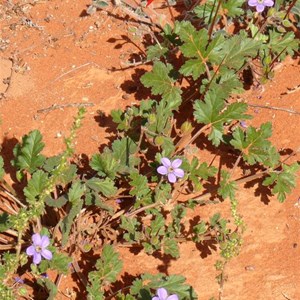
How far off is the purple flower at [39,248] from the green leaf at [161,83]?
49.9 inches

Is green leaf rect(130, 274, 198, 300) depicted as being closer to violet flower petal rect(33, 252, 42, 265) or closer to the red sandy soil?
the red sandy soil

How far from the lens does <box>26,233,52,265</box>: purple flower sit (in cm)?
316

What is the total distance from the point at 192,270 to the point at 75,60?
1728mm

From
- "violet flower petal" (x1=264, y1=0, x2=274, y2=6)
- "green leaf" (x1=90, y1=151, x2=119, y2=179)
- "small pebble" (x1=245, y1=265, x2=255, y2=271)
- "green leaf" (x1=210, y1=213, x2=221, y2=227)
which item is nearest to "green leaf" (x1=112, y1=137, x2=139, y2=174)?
"green leaf" (x1=90, y1=151, x2=119, y2=179)

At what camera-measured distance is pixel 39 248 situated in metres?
3.19

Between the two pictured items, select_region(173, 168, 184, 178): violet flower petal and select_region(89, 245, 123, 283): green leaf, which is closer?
select_region(89, 245, 123, 283): green leaf

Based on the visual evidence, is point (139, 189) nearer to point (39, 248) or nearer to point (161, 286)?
point (161, 286)

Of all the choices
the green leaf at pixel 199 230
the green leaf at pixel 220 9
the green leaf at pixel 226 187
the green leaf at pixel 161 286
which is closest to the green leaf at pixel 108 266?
the green leaf at pixel 161 286

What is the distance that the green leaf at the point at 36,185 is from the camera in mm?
3439

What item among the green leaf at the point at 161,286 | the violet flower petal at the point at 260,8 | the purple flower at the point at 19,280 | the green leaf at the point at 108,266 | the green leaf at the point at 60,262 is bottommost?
the green leaf at the point at 161,286

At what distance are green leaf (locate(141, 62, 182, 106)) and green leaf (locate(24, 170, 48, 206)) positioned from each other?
3.10ft

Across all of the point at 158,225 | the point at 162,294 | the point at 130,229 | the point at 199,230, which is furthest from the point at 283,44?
the point at 162,294

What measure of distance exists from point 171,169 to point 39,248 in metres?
0.88

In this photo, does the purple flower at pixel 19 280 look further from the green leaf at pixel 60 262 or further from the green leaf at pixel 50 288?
the green leaf at pixel 60 262
